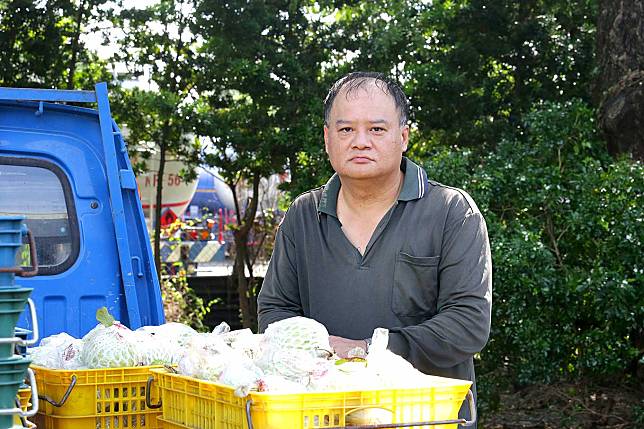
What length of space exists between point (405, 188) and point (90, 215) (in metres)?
2.02

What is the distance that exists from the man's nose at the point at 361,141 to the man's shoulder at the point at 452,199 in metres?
0.30

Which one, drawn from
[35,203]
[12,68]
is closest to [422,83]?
[12,68]

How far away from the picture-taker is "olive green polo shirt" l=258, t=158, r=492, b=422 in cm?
310

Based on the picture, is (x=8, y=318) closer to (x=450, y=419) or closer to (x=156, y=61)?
(x=450, y=419)

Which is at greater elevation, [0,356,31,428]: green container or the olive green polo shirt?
the olive green polo shirt

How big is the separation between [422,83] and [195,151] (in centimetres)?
294

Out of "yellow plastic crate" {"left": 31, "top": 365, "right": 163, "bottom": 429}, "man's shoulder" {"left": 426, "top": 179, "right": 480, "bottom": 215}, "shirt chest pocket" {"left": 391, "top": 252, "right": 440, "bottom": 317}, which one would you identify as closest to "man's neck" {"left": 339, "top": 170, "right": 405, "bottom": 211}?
"man's shoulder" {"left": 426, "top": 179, "right": 480, "bottom": 215}

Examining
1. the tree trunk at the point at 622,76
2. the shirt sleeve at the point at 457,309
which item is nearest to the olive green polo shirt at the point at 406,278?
the shirt sleeve at the point at 457,309

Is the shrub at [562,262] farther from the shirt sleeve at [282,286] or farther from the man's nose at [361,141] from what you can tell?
the man's nose at [361,141]

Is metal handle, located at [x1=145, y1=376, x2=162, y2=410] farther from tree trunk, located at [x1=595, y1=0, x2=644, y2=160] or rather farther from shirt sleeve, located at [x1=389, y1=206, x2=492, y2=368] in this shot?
tree trunk, located at [x1=595, y1=0, x2=644, y2=160]

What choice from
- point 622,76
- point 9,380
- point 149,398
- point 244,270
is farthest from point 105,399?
point 244,270

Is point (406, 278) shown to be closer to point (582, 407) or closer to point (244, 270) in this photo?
point (582, 407)

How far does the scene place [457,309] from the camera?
3.13 meters

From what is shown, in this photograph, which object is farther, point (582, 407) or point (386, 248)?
point (582, 407)
